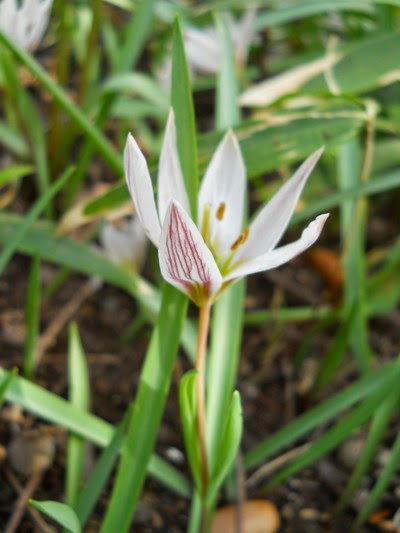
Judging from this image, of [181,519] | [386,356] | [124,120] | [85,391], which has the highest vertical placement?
[124,120]

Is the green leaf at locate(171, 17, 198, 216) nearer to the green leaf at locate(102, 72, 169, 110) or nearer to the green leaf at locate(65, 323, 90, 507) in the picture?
the green leaf at locate(65, 323, 90, 507)

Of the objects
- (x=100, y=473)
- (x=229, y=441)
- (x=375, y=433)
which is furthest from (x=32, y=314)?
(x=375, y=433)

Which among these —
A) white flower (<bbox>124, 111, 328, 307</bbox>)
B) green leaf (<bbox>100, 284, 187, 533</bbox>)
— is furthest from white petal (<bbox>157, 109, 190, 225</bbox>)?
green leaf (<bbox>100, 284, 187, 533</bbox>)

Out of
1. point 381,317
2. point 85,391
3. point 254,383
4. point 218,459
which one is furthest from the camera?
point 381,317

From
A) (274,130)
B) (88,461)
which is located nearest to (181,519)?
(88,461)

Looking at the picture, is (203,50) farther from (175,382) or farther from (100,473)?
(100,473)

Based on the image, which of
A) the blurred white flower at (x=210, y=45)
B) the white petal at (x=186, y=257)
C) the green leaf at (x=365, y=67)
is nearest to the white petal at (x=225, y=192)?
the white petal at (x=186, y=257)

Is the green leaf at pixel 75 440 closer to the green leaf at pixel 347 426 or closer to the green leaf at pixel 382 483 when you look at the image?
the green leaf at pixel 347 426

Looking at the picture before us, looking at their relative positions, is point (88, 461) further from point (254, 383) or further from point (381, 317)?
point (381, 317)
